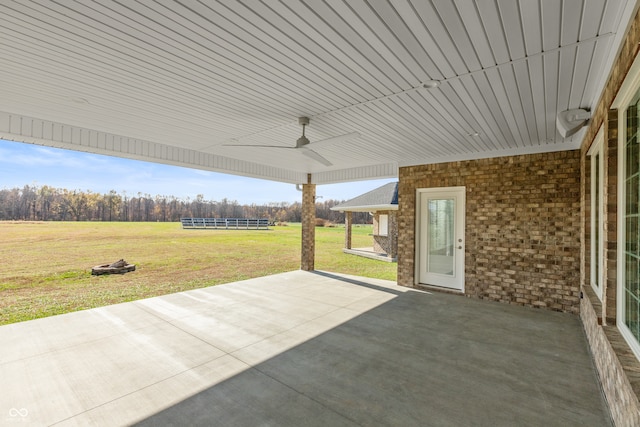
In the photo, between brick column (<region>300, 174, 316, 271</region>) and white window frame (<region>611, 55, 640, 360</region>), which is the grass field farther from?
white window frame (<region>611, 55, 640, 360</region>)

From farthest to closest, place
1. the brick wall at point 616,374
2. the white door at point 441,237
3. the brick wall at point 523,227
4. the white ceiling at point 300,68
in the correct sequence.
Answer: the white door at point 441,237
the brick wall at point 523,227
the white ceiling at point 300,68
the brick wall at point 616,374

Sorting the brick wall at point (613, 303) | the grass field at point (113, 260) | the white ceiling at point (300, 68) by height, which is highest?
the white ceiling at point (300, 68)

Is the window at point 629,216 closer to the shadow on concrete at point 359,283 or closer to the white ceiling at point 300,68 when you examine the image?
the white ceiling at point 300,68

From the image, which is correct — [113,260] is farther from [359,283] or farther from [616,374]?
[616,374]

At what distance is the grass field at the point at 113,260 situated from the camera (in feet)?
22.5

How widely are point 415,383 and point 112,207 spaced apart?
51.1 feet

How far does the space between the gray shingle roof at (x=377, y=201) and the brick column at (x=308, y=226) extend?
16.4 feet

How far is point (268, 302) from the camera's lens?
5.48m

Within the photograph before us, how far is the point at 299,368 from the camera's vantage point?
10.0 ft

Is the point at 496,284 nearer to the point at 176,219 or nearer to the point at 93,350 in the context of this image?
the point at 93,350

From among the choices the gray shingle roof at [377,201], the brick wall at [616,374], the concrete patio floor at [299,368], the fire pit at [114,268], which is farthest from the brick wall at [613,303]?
the fire pit at [114,268]

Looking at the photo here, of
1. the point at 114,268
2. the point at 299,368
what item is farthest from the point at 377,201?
the point at 299,368

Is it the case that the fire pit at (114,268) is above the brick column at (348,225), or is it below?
below

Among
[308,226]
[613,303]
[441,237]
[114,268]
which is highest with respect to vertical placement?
[308,226]
